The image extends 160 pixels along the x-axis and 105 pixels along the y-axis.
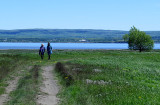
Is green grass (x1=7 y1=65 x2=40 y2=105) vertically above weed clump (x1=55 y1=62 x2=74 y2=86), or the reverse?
green grass (x1=7 y1=65 x2=40 y2=105)

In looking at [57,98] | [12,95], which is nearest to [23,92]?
[12,95]

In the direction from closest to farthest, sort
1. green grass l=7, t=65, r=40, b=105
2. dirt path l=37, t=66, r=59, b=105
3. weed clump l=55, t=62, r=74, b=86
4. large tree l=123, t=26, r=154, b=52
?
green grass l=7, t=65, r=40, b=105 < dirt path l=37, t=66, r=59, b=105 < weed clump l=55, t=62, r=74, b=86 < large tree l=123, t=26, r=154, b=52

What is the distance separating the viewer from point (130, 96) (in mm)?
14789

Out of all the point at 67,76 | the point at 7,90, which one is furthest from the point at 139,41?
the point at 7,90

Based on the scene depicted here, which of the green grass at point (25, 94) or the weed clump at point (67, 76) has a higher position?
the green grass at point (25, 94)

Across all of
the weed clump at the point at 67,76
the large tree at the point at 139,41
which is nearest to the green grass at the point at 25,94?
the weed clump at the point at 67,76

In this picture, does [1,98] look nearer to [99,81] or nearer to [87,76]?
[99,81]

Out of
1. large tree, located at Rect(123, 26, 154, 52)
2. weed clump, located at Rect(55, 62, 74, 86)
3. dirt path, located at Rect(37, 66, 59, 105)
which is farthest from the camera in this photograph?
large tree, located at Rect(123, 26, 154, 52)

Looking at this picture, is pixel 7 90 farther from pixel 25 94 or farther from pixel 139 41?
pixel 139 41

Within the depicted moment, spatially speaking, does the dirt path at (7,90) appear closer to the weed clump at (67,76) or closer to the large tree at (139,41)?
the weed clump at (67,76)

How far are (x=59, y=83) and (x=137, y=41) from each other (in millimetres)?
94367

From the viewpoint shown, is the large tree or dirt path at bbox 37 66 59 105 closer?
dirt path at bbox 37 66 59 105

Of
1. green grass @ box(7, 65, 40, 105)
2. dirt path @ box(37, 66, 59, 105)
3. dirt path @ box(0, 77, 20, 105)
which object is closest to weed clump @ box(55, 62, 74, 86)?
dirt path @ box(37, 66, 59, 105)

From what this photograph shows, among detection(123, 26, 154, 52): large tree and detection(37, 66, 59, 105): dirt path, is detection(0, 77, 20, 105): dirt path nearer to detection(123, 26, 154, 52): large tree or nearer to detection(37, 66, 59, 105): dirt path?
detection(37, 66, 59, 105): dirt path
